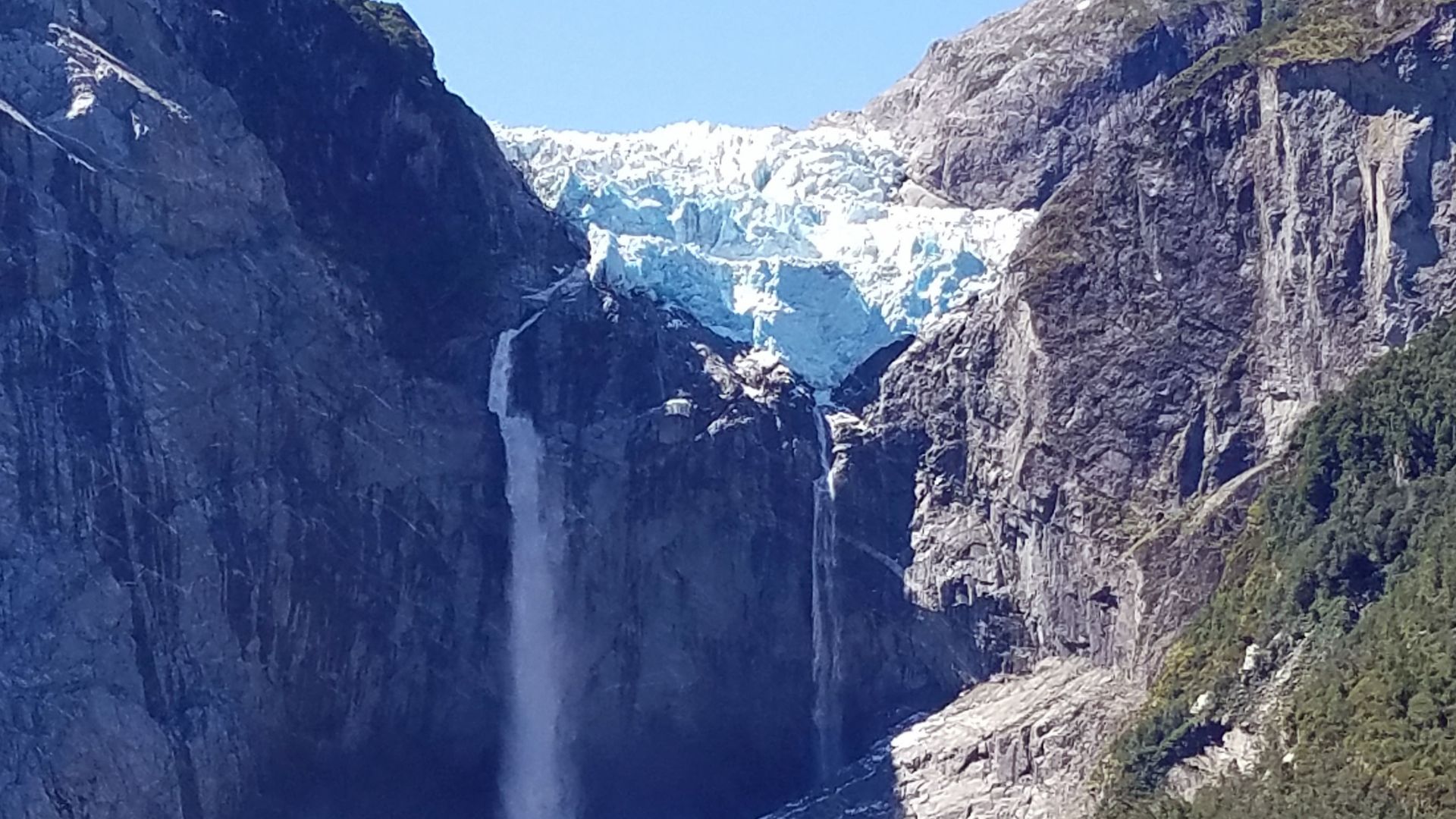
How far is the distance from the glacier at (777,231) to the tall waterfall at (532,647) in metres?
6.27

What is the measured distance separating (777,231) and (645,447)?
11489 millimetres

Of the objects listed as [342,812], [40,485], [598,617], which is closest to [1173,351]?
[598,617]

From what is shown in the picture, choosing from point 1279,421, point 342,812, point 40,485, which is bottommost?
point 342,812

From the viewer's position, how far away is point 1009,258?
69.7 meters

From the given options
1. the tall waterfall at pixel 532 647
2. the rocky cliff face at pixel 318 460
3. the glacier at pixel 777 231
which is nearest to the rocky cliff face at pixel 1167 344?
the glacier at pixel 777 231

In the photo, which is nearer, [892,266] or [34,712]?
[34,712]

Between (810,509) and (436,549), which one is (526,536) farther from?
(810,509)

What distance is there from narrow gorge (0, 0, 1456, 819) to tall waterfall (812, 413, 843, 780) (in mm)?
129

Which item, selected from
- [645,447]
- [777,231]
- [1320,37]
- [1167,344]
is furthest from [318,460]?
[1320,37]

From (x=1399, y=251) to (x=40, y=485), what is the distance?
115ft

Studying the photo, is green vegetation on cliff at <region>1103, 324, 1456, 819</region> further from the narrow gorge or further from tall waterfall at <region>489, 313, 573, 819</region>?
tall waterfall at <region>489, 313, 573, 819</region>

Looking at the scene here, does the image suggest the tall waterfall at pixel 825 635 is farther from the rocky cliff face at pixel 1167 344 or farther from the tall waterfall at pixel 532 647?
the tall waterfall at pixel 532 647

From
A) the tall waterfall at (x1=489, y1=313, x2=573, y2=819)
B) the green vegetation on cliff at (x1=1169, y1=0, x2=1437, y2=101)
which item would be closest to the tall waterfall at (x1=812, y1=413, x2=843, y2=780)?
the tall waterfall at (x1=489, y1=313, x2=573, y2=819)

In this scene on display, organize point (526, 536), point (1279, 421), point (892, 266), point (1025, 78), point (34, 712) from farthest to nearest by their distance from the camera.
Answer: point (1025, 78) < point (892, 266) < point (526, 536) < point (1279, 421) < point (34, 712)
